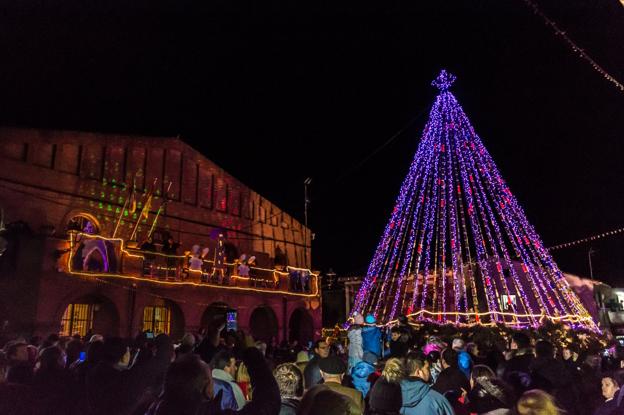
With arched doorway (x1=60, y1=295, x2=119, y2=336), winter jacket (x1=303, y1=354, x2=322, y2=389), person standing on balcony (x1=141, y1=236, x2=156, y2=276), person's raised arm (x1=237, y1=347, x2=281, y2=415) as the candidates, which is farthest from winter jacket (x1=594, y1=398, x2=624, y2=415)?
person standing on balcony (x1=141, y1=236, x2=156, y2=276)

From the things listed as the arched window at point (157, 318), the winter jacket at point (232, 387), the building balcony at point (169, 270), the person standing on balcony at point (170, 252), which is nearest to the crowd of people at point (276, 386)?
the winter jacket at point (232, 387)

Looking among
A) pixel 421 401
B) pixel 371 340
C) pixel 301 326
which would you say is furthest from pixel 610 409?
pixel 301 326

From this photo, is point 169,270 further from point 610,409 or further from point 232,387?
point 610,409

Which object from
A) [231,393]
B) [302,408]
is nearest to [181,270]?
[231,393]

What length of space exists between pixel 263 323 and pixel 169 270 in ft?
26.6

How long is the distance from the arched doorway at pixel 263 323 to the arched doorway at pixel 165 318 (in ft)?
19.2

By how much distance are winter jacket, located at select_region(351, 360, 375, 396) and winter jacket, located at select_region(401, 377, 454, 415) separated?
162 cm

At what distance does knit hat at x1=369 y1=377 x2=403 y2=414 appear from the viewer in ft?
11.6

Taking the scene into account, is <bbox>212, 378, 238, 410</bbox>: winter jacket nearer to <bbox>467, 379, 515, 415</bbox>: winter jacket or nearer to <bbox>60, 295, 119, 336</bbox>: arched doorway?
<bbox>467, 379, 515, 415</bbox>: winter jacket

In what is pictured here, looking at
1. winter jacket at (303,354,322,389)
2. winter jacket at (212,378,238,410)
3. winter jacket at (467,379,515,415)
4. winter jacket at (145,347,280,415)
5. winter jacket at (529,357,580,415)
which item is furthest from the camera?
winter jacket at (529,357,580,415)

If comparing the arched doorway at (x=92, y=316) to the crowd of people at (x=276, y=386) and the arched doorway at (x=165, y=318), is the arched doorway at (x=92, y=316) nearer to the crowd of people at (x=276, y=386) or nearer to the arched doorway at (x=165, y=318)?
the arched doorway at (x=165, y=318)

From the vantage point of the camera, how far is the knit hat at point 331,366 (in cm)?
481

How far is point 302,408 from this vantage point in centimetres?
278

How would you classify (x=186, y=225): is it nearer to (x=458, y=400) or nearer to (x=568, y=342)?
(x=568, y=342)
